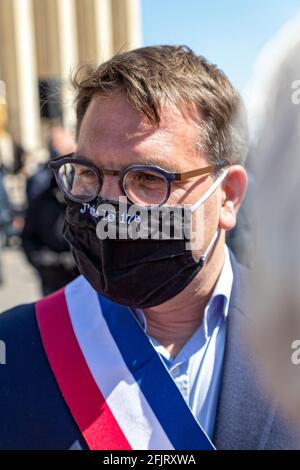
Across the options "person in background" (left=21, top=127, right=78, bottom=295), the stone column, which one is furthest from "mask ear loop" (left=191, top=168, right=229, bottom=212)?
the stone column

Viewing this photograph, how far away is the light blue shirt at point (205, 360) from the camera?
1.43m

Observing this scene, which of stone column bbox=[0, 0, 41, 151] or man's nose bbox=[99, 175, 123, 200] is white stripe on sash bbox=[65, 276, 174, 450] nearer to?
man's nose bbox=[99, 175, 123, 200]

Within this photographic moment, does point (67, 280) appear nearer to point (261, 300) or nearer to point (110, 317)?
point (110, 317)

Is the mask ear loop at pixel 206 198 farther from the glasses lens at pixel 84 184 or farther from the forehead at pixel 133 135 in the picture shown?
the glasses lens at pixel 84 184

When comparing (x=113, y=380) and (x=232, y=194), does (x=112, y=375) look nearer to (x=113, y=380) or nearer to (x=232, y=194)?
(x=113, y=380)

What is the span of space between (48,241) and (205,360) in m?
2.58

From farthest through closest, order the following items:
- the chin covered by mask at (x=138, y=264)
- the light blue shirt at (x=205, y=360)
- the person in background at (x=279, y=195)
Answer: the chin covered by mask at (x=138, y=264) → the light blue shirt at (x=205, y=360) → the person in background at (x=279, y=195)

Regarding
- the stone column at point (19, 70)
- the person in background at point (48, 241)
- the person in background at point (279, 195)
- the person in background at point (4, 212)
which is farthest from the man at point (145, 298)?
the stone column at point (19, 70)

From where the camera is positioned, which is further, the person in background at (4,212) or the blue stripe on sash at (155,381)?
the person in background at (4,212)

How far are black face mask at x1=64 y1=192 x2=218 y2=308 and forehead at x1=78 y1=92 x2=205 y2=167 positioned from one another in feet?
0.40

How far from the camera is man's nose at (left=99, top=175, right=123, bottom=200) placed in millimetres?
1506

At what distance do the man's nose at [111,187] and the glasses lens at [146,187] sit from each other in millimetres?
22
